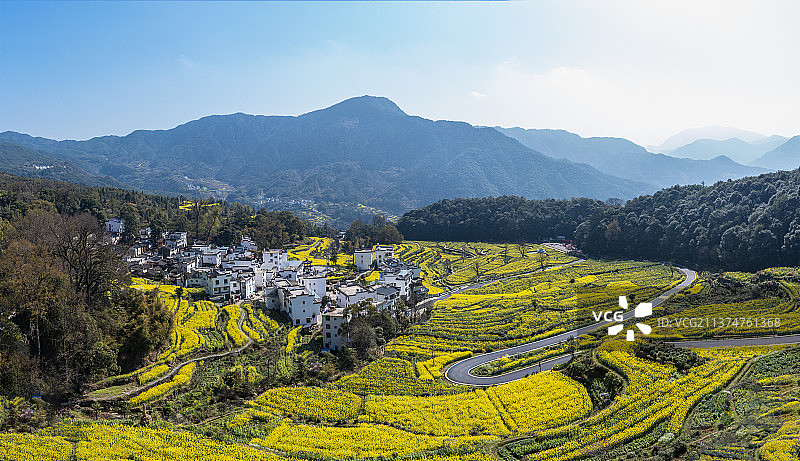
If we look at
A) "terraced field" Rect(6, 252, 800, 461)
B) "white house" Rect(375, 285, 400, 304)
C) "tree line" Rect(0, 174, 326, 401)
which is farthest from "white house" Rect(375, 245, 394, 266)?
"tree line" Rect(0, 174, 326, 401)

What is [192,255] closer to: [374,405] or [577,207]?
[374,405]

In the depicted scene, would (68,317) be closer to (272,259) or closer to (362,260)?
(272,259)

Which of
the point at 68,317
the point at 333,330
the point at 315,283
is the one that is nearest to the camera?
the point at 68,317

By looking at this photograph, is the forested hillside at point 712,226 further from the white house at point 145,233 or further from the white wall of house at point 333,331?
the white house at point 145,233

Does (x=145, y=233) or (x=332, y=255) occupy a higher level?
(x=145, y=233)

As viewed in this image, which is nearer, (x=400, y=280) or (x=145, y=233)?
(x=400, y=280)

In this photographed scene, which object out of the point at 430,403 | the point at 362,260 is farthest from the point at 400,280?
the point at 430,403

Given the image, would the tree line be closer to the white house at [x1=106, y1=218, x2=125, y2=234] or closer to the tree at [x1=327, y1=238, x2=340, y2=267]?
the white house at [x1=106, y1=218, x2=125, y2=234]
